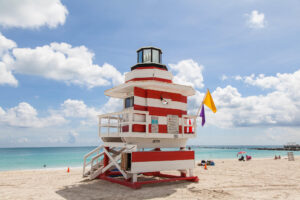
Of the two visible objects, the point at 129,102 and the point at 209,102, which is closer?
the point at 129,102

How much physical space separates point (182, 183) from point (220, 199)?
3.59 meters

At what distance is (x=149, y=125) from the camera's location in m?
11.7

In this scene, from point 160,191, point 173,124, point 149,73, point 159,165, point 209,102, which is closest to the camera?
point 160,191

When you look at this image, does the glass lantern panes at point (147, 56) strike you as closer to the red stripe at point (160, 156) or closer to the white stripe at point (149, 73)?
the white stripe at point (149, 73)

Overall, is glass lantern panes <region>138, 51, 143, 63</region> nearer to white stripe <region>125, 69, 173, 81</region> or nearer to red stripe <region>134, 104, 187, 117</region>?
white stripe <region>125, 69, 173, 81</region>

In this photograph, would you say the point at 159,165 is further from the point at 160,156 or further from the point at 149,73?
the point at 149,73

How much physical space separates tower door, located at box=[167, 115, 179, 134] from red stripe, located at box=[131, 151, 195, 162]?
1154 millimetres

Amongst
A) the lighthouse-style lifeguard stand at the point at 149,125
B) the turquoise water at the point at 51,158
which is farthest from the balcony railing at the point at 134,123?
the turquoise water at the point at 51,158

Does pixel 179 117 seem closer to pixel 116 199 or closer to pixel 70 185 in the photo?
pixel 116 199

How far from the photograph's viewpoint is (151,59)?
44.1 feet

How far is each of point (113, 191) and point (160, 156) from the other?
2783 mm

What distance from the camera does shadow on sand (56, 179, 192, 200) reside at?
962 cm

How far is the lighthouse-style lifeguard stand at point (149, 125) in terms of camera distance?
36.6ft

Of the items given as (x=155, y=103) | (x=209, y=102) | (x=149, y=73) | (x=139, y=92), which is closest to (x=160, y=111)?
(x=155, y=103)
